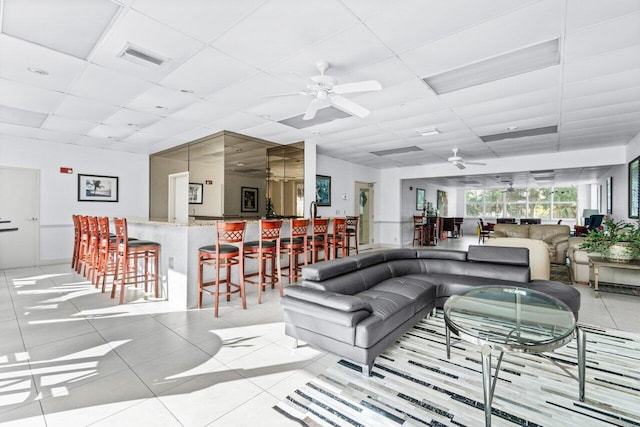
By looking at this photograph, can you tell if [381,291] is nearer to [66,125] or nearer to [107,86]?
[107,86]

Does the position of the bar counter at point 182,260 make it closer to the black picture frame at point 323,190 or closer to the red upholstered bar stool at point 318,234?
the red upholstered bar stool at point 318,234

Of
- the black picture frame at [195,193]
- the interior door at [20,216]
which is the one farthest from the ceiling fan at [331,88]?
the interior door at [20,216]

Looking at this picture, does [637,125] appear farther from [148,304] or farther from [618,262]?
[148,304]

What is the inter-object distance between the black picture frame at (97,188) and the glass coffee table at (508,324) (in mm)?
7763

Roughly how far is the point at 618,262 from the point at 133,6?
6492mm

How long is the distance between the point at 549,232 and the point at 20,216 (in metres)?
11.0

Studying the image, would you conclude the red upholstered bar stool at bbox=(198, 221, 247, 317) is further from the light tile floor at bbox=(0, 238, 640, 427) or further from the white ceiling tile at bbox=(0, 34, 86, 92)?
the white ceiling tile at bbox=(0, 34, 86, 92)

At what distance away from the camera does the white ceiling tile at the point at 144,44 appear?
8.40ft

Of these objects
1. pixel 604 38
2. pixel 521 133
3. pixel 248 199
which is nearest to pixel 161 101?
pixel 248 199

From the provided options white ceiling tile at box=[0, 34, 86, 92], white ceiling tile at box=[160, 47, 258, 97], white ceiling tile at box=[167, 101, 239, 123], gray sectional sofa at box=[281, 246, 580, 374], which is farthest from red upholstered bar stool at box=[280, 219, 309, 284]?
white ceiling tile at box=[0, 34, 86, 92]

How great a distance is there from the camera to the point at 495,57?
10.0ft

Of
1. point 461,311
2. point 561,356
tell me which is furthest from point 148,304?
point 561,356

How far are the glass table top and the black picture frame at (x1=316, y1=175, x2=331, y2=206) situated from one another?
18.0 ft

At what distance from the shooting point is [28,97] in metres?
4.12
